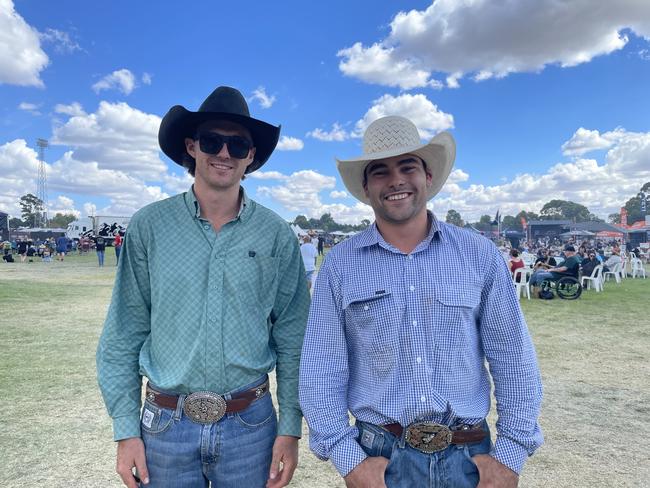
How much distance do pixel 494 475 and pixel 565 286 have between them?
14.2 m

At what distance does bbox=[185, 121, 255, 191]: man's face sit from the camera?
2.13 meters

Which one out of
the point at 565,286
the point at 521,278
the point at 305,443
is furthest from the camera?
the point at 565,286

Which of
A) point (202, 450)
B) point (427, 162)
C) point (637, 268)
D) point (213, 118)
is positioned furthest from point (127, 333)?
point (637, 268)

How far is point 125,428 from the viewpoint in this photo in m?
1.96

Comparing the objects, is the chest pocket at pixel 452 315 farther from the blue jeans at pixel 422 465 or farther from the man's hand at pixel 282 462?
the man's hand at pixel 282 462

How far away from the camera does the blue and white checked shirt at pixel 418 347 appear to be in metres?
1.86

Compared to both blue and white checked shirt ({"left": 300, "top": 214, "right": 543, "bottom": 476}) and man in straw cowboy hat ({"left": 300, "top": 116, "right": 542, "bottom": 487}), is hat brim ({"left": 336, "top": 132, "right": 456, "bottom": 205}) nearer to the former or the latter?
man in straw cowboy hat ({"left": 300, "top": 116, "right": 542, "bottom": 487})

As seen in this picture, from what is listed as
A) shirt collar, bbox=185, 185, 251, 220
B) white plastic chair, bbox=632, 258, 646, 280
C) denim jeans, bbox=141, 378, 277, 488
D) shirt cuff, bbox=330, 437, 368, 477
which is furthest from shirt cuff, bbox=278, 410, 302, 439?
white plastic chair, bbox=632, 258, 646, 280

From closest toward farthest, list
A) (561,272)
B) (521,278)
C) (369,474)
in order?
(369,474) < (561,272) < (521,278)

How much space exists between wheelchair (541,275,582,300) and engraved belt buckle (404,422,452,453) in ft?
44.1

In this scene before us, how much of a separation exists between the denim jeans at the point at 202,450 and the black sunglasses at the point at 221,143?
3.41 feet

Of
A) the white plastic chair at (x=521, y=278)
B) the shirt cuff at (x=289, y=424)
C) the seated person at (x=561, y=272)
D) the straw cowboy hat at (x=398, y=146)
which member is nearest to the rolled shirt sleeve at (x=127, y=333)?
the shirt cuff at (x=289, y=424)

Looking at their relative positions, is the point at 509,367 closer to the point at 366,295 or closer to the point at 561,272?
the point at 366,295

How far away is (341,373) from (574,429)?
357 centimetres
